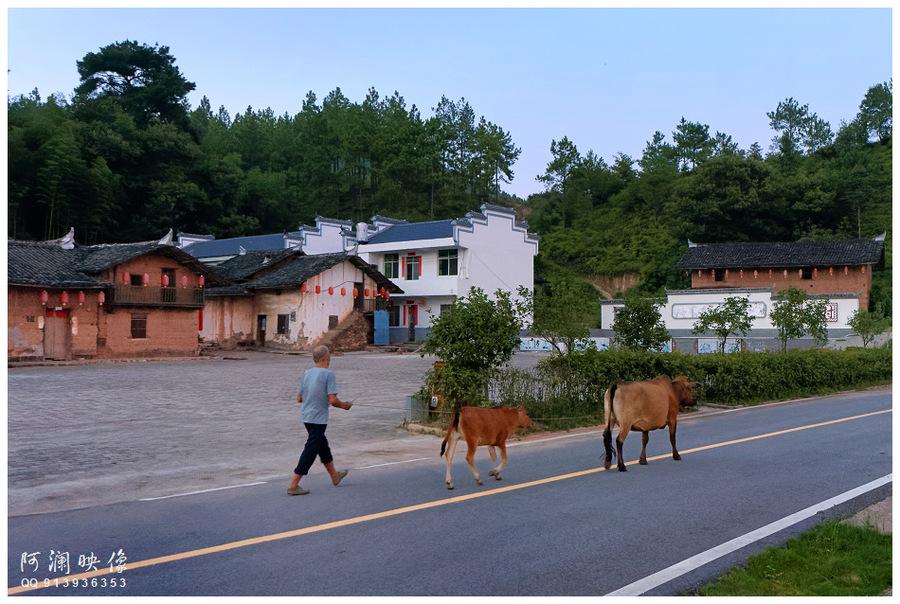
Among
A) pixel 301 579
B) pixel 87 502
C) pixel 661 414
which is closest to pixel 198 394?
pixel 87 502

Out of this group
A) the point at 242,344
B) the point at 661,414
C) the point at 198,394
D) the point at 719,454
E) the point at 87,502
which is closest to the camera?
the point at 87,502

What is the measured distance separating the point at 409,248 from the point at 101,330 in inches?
867

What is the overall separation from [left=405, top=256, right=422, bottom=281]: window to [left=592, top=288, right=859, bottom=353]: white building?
12654mm

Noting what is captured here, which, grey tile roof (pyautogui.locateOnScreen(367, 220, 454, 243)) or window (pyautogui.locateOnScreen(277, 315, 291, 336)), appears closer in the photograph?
window (pyautogui.locateOnScreen(277, 315, 291, 336))

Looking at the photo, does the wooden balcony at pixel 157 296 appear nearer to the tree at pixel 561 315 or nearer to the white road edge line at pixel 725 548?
the tree at pixel 561 315

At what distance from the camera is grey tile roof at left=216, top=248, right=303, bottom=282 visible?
46.2m

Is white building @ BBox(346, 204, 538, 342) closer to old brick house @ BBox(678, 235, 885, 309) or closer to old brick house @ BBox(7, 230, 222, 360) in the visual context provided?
old brick house @ BBox(678, 235, 885, 309)

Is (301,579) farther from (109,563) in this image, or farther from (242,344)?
(242,344)

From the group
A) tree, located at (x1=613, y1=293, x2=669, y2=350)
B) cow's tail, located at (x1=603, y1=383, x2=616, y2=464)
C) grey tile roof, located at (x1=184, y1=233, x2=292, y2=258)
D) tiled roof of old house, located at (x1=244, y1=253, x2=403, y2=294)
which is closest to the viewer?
cow's tail, located at (x1=603, y1=383, x2=616, y2=464)

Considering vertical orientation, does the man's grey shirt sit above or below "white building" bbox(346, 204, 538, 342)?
below

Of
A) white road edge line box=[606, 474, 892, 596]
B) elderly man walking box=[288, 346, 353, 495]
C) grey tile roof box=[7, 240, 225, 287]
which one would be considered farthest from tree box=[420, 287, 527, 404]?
grey tile roof box=[7, 240, 225, 287]

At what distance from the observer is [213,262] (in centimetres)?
5328

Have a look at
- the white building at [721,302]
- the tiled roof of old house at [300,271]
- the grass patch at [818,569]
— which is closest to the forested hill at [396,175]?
the white building at [721,302]

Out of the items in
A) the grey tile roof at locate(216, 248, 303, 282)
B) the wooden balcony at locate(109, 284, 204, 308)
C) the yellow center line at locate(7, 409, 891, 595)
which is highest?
the grey tile roof at locate(216, 248, 303, 282)
